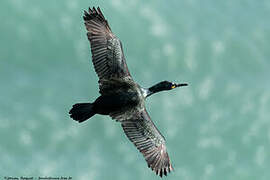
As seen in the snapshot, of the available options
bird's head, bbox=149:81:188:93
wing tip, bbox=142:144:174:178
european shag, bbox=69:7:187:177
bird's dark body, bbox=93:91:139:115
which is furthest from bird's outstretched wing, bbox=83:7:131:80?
wing tip, bbox=142:144:174:178

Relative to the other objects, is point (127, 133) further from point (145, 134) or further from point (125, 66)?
point (125, 66)

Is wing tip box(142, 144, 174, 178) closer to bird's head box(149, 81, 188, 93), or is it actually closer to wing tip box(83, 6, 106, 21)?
bird's head box(149, 81, 188, 93)

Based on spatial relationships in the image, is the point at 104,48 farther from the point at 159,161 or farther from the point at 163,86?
the point at 159,161

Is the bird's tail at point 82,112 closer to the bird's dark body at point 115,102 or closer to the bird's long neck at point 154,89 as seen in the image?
the bird's dark body at point 115,102

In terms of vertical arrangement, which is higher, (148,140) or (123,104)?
(123,104)

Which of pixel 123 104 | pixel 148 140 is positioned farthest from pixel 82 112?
pixel 148 140

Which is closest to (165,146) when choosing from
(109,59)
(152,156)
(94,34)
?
(152,156)

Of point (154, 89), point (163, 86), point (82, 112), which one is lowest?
point (82, 112)

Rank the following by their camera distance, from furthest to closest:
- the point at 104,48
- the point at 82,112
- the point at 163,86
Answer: the point at 163,86 < the point at 104,48 < the point at 82,112
